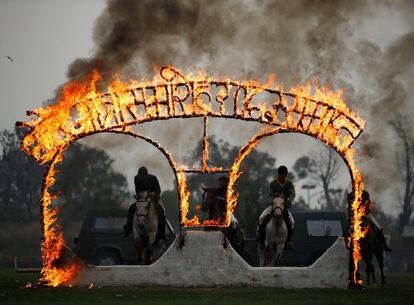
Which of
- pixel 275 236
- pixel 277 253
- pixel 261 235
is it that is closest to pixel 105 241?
pixel 261 235

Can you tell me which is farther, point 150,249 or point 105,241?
point 105,241

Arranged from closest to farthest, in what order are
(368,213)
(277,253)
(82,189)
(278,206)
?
1. (278,206)
2. (277,253)
3. (368,213)
4. (82,189)

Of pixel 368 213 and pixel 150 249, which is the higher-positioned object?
pixel 368 213

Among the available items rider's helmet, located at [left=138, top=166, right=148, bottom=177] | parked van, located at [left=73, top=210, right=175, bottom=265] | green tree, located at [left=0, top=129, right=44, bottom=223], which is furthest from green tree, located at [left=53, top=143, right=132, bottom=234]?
rider's helmet, located at [left=138, top=166, right=148, bottom=177]

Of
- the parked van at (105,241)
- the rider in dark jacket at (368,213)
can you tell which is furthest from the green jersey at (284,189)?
the parked van at (105,241)

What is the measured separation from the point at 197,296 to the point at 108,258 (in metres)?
14.8

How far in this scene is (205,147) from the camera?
2370 centimetres

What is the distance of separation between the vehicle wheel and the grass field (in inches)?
446

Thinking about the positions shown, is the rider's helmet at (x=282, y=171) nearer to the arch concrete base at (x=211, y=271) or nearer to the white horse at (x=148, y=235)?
the arch concrete base at (x=211, y=271)

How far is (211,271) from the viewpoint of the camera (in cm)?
2303

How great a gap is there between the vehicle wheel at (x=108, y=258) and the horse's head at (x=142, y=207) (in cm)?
923

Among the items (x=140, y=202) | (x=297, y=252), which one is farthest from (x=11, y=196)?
(x=140, y=202)

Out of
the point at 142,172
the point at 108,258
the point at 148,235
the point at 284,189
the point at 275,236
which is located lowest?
the point at 108,258

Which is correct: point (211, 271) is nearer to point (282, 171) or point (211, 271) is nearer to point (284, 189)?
point (284, 189)
